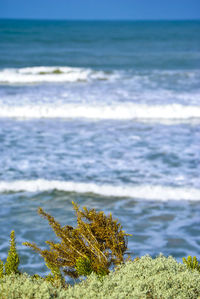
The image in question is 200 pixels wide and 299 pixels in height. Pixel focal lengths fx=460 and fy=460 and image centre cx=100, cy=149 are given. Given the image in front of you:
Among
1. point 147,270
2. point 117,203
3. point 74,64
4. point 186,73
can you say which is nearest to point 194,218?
point 117,203

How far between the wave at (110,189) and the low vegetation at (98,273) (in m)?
4.42

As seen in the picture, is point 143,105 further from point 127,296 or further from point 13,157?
point 127,296

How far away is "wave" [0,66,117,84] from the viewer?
29.7 meters

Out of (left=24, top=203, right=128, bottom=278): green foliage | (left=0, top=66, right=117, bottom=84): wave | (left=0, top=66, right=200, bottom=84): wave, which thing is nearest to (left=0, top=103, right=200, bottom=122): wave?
(left=0, top=66, right=200, bottom=84): wave

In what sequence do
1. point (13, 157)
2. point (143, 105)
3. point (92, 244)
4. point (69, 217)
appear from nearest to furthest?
1. point (92, 244)
2. point (69, 217)
3. point (13, 157)
4. point (143, 105)

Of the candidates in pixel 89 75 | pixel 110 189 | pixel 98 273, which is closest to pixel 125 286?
pixel 98 273

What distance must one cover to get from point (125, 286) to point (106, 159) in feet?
26.9

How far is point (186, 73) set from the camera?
31234 mm

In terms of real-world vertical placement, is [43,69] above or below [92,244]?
above

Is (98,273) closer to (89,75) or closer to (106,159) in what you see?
(106,159)

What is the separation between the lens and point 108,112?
18.5 metres

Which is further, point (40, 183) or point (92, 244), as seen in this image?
point (40, 183)

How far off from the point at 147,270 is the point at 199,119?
1426 cm

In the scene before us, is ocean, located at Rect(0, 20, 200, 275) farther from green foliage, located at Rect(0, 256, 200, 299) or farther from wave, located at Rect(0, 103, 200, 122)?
green foliage, located at Rect(0, 256, 200, 299)
